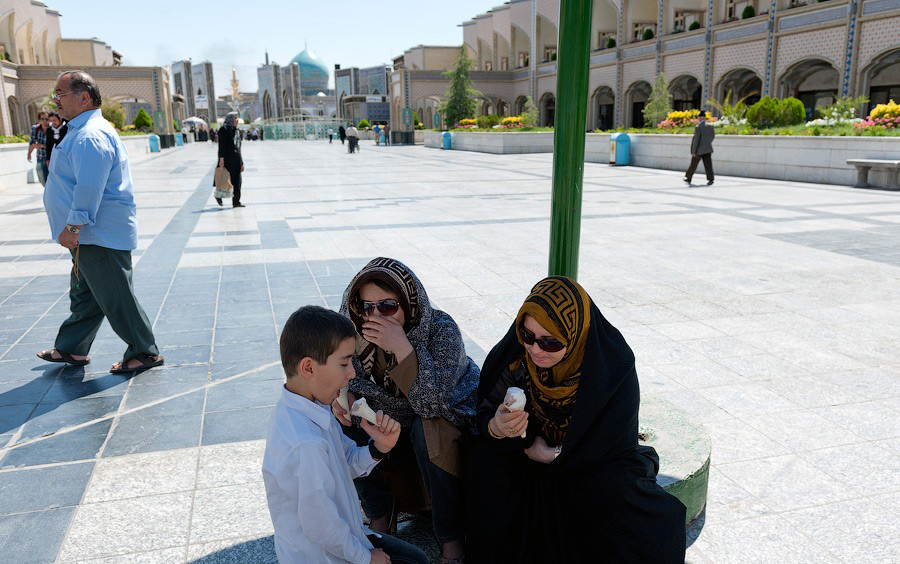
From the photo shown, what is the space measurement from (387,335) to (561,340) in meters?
0.56

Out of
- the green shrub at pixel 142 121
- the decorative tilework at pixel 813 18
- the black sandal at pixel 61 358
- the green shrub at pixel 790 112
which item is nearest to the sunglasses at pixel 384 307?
the black sandal at pixel 61 358

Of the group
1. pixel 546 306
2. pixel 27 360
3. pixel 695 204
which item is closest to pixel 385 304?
pixel 546 306

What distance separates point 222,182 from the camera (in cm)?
1113

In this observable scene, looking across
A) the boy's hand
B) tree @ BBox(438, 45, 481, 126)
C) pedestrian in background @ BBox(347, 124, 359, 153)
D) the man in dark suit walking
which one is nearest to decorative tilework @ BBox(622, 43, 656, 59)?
tree @ BBox(438, 45, 481, 126)

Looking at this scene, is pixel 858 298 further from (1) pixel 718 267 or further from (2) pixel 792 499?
(2) pixel 792 499

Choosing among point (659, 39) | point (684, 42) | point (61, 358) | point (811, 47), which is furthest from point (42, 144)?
point (659, 39)

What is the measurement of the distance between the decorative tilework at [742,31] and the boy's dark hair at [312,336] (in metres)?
26.9

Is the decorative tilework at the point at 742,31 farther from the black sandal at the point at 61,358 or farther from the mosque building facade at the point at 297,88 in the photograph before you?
the mosque building facade at the point at 297,88

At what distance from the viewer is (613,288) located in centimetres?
596

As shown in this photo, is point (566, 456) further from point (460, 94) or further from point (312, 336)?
point (460, 94)

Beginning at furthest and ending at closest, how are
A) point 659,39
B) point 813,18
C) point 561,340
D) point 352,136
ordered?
point 352,136, point 659,39, point 813,18, point 561,340

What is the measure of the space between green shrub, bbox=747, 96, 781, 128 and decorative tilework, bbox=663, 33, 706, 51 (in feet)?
38.5

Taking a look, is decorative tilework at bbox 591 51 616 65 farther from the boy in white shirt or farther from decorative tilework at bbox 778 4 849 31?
the boy in white shirt

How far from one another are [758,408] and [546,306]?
2.03 meters
